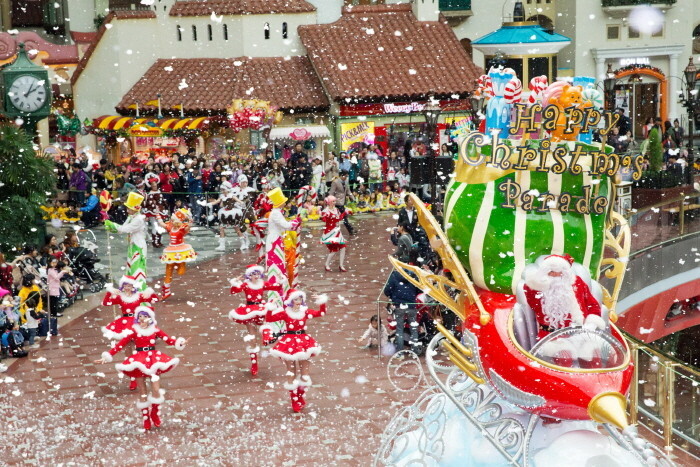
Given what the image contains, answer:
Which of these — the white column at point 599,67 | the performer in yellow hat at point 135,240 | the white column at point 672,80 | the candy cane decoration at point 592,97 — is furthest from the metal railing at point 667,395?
the white column at point 672,80

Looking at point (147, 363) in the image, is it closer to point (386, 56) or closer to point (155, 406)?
point (155, 406)

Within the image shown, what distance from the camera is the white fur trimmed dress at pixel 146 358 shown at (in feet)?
35.1

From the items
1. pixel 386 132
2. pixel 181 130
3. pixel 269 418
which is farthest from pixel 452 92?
pixel 269 418

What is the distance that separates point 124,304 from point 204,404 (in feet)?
4.36

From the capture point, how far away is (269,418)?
1105 cm

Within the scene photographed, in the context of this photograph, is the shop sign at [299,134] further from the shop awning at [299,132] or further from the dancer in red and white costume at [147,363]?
the dancer in red and white costume at [147,363]

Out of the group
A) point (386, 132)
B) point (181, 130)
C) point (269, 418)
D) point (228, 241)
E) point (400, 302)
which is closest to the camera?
point (269, 418)

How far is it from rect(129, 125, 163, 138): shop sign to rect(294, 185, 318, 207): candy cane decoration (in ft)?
17.8

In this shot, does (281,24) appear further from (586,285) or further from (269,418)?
(586,285)

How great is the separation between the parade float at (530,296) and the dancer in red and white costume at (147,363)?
3820 mm

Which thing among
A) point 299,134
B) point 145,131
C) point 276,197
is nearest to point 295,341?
point 276,197

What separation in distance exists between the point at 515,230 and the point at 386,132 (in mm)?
22909

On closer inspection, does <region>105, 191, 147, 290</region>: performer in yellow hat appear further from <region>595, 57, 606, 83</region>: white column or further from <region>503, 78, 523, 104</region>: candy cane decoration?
<region>595, 57, 606, 83</region>: white column

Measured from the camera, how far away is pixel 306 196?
22641mm
